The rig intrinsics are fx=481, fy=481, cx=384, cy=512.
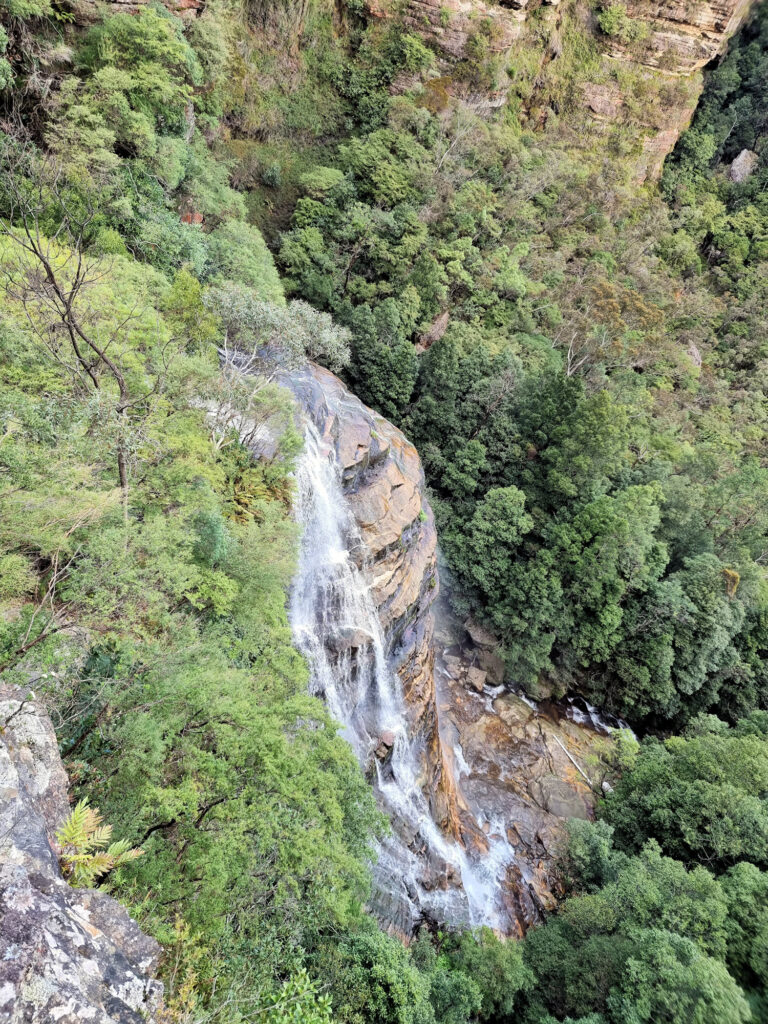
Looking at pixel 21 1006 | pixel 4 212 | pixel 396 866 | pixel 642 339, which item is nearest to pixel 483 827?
pixel 396 866

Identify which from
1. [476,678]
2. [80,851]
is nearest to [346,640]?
[80,851]

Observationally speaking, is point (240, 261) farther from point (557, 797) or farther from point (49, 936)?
point (557, 797)

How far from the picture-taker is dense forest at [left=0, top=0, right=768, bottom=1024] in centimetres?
691

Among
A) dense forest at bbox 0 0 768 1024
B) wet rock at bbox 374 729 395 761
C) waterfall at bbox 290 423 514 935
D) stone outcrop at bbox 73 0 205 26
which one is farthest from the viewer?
stone outcrop at bbox 73 0 205 26

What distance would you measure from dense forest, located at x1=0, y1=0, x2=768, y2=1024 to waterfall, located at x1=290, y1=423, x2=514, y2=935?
1.16 metres

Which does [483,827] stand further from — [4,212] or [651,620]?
[4,212]

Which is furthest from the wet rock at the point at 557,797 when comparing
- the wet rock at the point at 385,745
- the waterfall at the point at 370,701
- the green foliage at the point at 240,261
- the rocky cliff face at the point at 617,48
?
the rocky cliff face at the point at 617,48

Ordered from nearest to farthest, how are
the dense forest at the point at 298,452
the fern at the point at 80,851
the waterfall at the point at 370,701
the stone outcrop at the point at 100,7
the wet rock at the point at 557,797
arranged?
the fern at the point at 80,851 → the dense forest at the point at 298,452 → the waterfall at the point at 370,701 → the stone outcrop at the point at 100,7 → the wet rock at the point at 557,797

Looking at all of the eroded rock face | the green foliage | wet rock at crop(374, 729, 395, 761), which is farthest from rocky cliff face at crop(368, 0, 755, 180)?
wet rock at crop(374, 729, 395, 761)

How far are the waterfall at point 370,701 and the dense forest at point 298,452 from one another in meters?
1.16

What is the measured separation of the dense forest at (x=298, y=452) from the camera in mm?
6914

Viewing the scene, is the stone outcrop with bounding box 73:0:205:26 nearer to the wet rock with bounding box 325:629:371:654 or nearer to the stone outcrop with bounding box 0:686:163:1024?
the wet rock with bounding box 325:629:371:654

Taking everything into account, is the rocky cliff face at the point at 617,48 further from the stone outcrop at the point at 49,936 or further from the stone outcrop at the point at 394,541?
the stone outcrop at the point at 49,936

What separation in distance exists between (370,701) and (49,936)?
11.8 m
